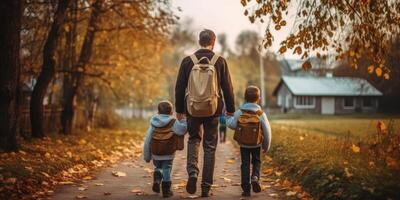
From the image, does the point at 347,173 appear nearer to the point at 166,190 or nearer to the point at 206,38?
the point at 166,190

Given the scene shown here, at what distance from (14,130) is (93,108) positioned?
14212mm

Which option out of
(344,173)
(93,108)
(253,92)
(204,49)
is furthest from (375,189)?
(93,108)

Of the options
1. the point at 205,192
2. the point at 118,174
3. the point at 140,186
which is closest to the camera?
the point at 205,192

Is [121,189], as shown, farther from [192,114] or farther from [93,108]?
[93,108]

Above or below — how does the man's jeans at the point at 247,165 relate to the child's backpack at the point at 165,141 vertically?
below

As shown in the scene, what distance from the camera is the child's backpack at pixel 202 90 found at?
264 inches

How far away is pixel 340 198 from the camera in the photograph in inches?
230

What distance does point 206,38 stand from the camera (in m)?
7.07

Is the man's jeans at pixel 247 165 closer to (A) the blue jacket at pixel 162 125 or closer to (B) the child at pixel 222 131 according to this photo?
(A) the blue jacket at pixel 162 125

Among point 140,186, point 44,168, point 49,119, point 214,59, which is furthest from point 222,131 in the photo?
point 214,59

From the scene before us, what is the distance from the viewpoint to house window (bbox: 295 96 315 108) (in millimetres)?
60031

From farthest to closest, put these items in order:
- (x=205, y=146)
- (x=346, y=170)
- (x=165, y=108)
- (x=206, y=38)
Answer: (x=165, y=108), (x=206, y=38), (x=205, y=146), (x=346, y=170)

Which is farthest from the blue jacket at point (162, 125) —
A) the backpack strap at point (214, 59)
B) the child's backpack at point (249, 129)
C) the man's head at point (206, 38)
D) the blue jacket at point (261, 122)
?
the man's head at point (206, 38)

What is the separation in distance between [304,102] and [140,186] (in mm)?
53937
